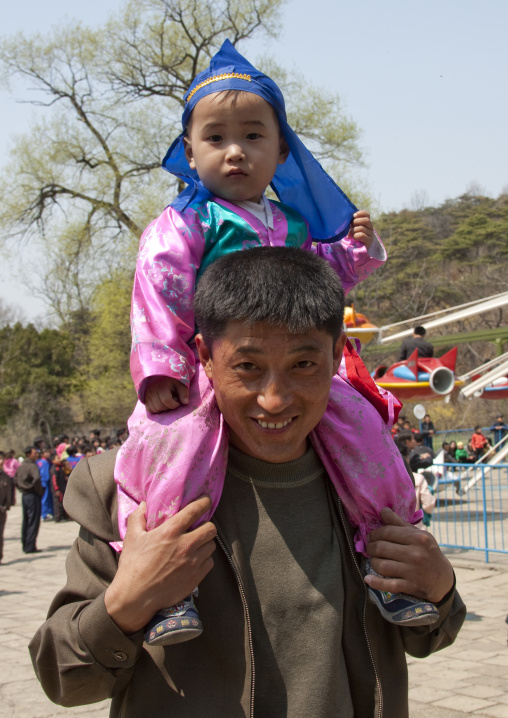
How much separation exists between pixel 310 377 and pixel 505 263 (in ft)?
146

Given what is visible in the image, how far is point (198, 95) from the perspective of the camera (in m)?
2.22

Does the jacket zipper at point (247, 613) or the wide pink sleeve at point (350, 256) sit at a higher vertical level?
the wide pink sleeve at point (350, 256)

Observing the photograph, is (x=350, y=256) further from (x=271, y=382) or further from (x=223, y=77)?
(x=271, y=382)

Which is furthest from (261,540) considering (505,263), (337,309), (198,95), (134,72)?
(505,263)

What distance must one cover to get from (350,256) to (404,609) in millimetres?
Answer: 1082

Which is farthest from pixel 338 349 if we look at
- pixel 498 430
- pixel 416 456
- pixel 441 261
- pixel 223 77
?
pixel 441 261

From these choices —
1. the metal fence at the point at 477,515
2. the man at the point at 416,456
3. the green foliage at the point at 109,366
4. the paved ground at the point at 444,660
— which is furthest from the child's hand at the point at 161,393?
the green foliage at the point at 109,366

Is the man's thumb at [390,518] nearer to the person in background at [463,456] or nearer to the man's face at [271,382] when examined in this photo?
the man's face at [271,382]

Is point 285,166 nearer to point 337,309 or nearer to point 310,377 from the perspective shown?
point 337,309

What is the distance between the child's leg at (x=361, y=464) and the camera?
1.95 metres

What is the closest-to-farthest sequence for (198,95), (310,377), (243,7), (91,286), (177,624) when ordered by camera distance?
(177,624)
(310,377)
(198,95)
(243,7)
(91,286)

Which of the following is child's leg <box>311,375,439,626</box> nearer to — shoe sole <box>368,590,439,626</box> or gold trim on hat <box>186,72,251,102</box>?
shoe sole <box>368,590,439,626</box>

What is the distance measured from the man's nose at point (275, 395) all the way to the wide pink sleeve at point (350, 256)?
0.73 m

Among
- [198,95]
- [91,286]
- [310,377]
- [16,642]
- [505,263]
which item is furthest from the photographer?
[505,263]
